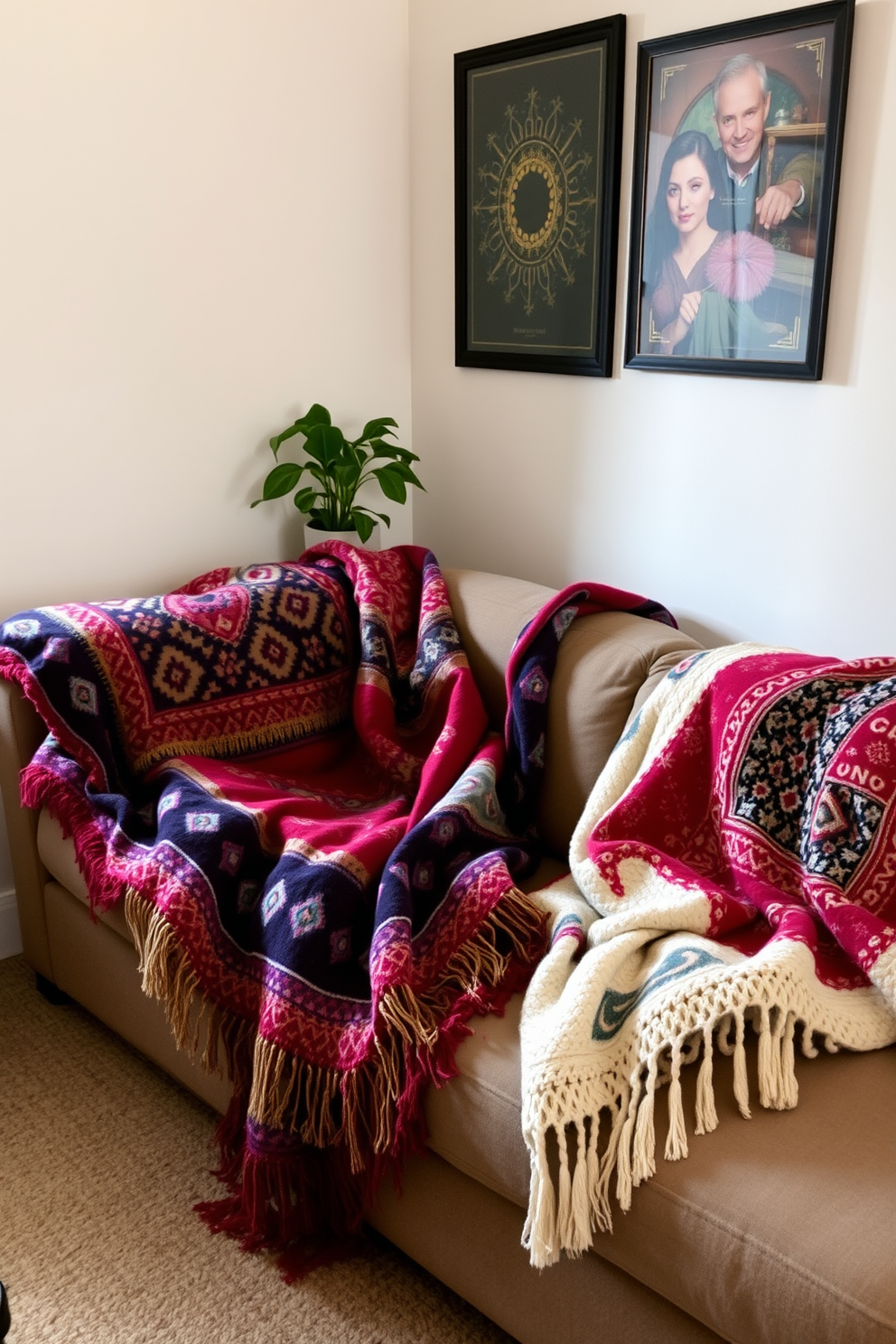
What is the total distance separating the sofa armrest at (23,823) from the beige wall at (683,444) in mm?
1168

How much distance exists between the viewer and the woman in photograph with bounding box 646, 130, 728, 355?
2.11 meters

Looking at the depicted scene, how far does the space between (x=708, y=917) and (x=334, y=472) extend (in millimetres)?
1410

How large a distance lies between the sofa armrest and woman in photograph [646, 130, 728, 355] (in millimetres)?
1383

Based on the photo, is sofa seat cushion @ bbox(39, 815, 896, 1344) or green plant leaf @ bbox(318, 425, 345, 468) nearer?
sofa seat cushion @ bbox(39, 815, 896, 1344)

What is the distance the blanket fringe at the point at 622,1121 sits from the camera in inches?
48.9

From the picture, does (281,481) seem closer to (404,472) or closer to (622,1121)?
(404,472)

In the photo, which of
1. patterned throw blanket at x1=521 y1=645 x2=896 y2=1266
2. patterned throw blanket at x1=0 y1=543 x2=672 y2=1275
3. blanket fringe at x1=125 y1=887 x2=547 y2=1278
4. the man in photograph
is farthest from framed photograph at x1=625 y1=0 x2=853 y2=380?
blanket fringe at x1=125 y1=887 x2=547 y2=1278

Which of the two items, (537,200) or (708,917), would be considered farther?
(537,200)

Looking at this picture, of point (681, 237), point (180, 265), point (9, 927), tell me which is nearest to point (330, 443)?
point (180, 265)

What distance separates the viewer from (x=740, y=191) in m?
2.05

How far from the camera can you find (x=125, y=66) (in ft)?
7.33

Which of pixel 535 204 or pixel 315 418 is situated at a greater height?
pixel 535 204

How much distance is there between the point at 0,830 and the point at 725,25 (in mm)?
2032

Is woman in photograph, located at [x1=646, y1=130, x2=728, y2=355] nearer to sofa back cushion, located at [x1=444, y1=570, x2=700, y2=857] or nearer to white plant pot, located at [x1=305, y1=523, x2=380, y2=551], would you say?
sofa back cushion, located at [x1=444, y1=570, x2=700, y2=857]
